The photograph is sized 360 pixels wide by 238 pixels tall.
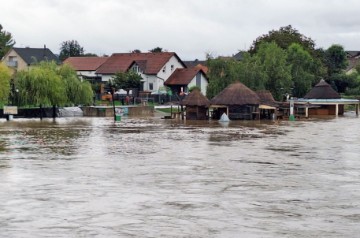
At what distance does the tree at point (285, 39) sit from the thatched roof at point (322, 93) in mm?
13473

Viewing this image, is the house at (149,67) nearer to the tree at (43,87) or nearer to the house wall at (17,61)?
the house wall at (17,61)

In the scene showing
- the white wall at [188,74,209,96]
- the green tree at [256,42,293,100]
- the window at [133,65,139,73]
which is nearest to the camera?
the green tree at [256,42,293,100]

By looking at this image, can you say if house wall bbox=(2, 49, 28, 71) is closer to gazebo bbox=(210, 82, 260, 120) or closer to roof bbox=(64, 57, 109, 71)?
roof bbox=(64, 57, 109, 71)

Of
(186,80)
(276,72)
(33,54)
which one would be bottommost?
(186,80)

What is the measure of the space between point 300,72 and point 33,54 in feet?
120

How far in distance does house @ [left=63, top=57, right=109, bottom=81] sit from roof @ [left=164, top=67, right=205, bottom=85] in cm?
965

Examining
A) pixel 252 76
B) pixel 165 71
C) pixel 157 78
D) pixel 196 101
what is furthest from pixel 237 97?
pixel 165 71

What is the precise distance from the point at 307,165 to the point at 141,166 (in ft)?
19.9

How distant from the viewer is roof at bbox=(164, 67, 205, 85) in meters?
83.3

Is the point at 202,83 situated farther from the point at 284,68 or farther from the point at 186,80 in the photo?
the point at 284,68

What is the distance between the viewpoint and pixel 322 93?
2859 inches

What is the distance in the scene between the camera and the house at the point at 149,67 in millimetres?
84194

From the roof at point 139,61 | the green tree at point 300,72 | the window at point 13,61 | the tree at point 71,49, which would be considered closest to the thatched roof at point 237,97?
the green tree at point 300,72

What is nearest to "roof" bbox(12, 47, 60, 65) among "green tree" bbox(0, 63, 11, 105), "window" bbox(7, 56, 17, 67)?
"window" bbox(7, 56, 17, 67)
